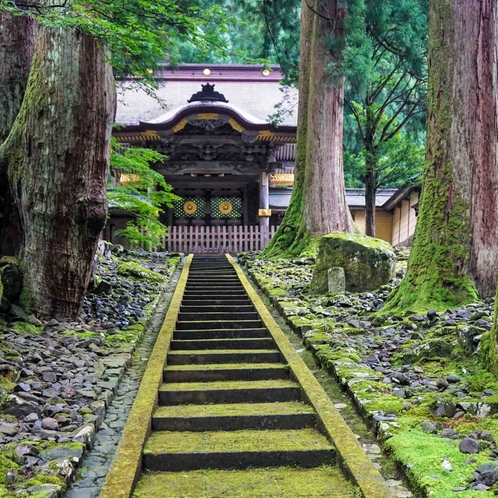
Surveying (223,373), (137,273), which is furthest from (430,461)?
(137,273)

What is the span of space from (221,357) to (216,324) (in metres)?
1.20

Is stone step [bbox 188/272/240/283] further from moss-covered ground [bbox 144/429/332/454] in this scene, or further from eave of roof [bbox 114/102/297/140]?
eave of roof [bbox 114/102/297/140]

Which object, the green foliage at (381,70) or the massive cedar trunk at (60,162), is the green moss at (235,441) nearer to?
the massive cedar trunk at (60,162)

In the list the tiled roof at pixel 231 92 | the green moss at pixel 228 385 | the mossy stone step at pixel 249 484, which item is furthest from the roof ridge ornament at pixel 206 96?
the mossy stone step at pixel 249 484

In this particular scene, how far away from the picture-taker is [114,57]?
576 centimetres

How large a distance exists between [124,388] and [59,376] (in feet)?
1.76

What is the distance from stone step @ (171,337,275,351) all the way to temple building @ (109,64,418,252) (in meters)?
8.40

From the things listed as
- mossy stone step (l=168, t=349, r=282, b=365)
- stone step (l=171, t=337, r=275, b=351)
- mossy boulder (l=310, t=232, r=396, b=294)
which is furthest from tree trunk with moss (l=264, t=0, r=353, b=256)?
mossy stone step (l=168, t=349, r=282, b=365)

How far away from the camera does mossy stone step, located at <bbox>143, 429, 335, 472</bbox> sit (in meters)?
3.32

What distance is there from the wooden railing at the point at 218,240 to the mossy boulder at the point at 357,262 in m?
8.51

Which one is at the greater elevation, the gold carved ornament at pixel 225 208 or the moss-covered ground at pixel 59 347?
the gold carved ornament at pixel 225 208

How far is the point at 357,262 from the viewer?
24.8 feet

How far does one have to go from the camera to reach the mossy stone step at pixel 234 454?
10.9 ft

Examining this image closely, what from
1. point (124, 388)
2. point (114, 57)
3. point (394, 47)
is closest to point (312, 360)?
point (124, 388)
